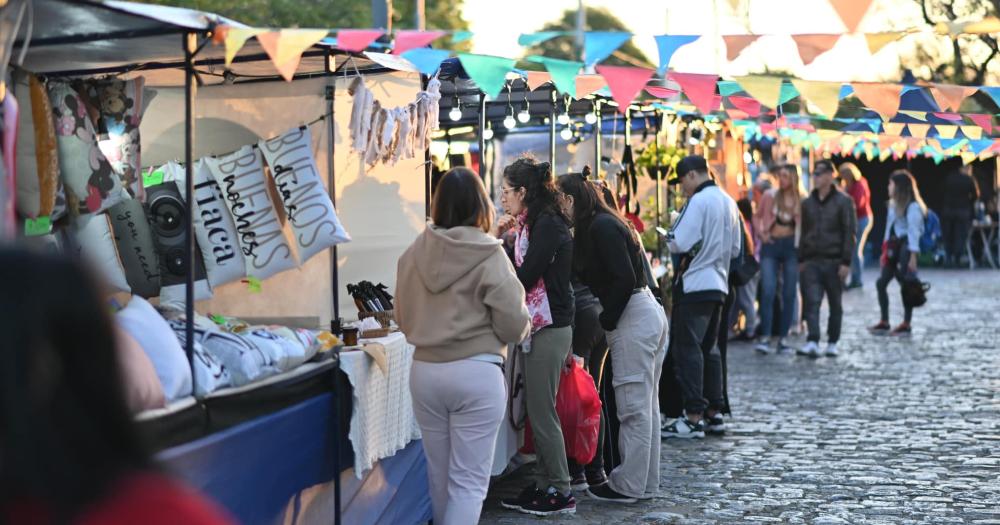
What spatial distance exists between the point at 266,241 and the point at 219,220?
0.26 metres

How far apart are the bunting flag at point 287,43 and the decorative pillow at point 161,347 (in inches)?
40.6

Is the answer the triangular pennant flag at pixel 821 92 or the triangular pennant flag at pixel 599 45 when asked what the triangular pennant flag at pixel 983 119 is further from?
the triangular pennant flag at pixel 599 45

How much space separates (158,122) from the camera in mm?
6824

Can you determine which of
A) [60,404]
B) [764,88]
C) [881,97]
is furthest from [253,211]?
[60,404]

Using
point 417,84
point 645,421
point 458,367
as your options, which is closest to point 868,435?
point 645,421

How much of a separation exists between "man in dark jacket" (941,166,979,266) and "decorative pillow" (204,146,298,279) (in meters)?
25.2

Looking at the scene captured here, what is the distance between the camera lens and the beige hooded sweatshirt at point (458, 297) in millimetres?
5355

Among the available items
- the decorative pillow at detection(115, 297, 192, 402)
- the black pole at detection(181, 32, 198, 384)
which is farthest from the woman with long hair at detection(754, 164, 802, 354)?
the decorative pillow at detection(115, 297, 192, 402)

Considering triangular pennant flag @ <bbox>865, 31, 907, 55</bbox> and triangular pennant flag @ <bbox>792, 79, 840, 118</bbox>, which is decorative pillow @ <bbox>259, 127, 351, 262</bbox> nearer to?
triangular pennant flag @ <bbox>792, 79, 840, 118</bbox>

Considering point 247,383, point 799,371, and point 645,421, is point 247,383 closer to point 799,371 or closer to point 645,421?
point 645,421

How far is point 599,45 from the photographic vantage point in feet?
18.8

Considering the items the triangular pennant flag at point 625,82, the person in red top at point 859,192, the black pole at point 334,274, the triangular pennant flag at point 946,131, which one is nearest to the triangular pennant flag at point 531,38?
the triangular pennant flag at point 625,82

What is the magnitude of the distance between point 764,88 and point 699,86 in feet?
1.25

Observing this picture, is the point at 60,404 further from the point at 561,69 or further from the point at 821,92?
the point at 821,92
